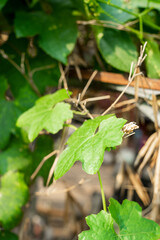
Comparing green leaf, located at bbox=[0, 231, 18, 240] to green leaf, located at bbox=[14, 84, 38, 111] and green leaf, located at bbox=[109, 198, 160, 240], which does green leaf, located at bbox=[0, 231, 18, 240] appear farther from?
green leaf, located at bbox=[109, 198, 160, 240]

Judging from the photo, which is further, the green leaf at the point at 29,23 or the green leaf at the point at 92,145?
the green leaf at the point at 29,23

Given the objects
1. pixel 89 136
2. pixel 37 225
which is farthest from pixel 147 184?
pixel 89 136

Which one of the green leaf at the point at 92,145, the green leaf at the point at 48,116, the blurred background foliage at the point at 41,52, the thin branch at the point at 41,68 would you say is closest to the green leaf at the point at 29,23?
the blurred background foliage at the point at 41,52

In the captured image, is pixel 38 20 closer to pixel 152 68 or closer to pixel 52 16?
pixel 52 16

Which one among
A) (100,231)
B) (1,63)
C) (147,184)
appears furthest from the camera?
(147,184)

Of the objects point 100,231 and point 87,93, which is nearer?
point 100,231

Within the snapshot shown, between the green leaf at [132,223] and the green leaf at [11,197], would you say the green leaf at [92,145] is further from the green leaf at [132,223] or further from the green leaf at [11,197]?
the green leaf at [11,197]

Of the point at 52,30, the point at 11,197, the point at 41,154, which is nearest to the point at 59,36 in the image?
the point at 52,30
